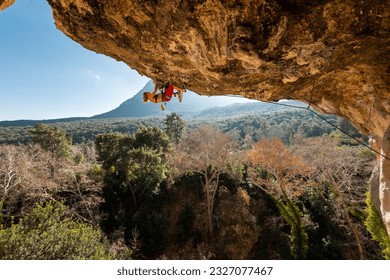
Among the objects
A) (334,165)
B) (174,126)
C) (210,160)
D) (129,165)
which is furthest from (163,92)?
(174,126)

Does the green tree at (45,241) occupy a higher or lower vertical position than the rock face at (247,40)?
lower

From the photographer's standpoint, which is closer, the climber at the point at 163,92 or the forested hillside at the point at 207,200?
the climber at the point at 163,92

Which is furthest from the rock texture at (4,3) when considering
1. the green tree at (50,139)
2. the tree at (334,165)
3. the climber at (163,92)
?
the green tree at (50,139)

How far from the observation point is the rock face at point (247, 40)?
3.17 meters

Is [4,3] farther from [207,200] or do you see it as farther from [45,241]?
[207,200]

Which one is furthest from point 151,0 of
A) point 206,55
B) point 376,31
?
point 376,31

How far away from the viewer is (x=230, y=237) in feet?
49.8

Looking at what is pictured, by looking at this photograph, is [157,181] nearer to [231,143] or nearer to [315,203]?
[231,143]

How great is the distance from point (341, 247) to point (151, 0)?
1779 cm

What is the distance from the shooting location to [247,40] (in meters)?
3.37

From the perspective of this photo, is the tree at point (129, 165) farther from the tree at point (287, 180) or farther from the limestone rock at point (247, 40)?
the limestone rock at point (247, 40)

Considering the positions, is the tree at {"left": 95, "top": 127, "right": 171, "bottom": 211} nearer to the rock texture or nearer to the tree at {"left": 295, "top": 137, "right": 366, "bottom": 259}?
the tree at {"left": 295, "top": 137, "right": 366, "bottom": 259}

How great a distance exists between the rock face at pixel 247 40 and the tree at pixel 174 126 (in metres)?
30.8

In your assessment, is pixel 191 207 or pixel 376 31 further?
pixel 191 207
